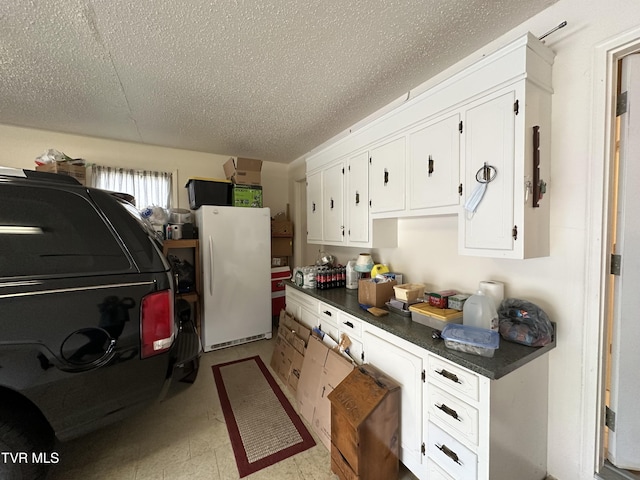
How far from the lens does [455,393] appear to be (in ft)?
3.59

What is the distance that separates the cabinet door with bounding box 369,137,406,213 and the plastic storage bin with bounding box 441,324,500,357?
0.89 metres

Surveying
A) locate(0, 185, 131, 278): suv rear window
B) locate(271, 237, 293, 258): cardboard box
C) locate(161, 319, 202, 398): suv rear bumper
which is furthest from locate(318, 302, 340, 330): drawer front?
locate(271, 237, 293, 258): cardboard box

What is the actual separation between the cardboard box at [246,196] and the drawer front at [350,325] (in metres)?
1.96

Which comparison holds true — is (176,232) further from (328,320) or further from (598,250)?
(598,250)

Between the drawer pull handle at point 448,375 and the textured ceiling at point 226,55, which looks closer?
the drawer pull handle at point 448,375

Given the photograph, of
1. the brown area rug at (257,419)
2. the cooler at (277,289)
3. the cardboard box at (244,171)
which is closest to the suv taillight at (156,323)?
the brown area rug at (257,419)

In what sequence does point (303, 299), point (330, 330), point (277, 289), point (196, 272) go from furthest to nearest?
point (277, 289) < point (196, 272) < point (303, 299) < point (330, 330)

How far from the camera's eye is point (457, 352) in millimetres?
1114

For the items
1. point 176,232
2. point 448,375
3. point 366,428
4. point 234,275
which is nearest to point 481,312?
point 448,375

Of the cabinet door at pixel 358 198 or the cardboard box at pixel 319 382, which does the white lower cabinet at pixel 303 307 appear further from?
the cabinet door at pixel 358 198

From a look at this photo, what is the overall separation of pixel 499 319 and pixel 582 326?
13.3 inches

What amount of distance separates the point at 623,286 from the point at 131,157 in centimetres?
441

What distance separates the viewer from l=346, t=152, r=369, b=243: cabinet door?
2.08m

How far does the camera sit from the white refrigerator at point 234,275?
278 cm
